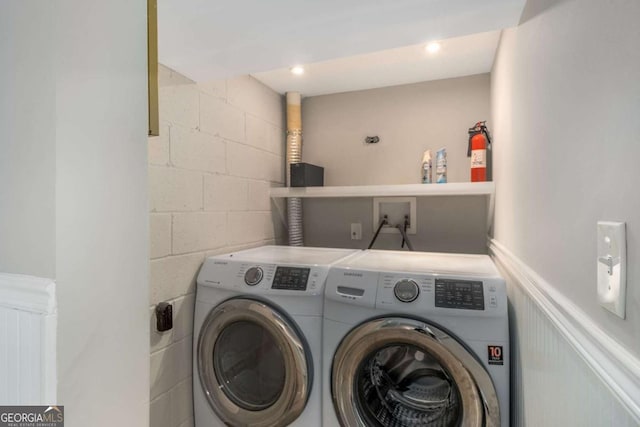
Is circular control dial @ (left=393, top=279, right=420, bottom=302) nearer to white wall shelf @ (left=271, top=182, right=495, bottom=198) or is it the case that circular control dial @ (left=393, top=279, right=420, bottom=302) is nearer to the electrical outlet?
white wall shelf @ (left=271, top=182, right=495, bottom=198)

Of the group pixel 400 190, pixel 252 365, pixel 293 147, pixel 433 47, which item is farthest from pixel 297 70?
pixel 252 365

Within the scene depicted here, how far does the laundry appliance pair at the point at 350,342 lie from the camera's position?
1.06m

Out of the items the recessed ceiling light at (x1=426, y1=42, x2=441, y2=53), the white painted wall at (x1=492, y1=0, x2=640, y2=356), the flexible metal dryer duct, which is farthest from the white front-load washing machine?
the recessed ceiling light at (x1=426, y1=42, x2=441, y2=53)

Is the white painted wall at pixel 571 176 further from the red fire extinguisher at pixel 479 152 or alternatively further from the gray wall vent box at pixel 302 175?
the gray wall vent box at pixel 302 175

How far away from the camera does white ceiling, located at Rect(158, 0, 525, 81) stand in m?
1.02

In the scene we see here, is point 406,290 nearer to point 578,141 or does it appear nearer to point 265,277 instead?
point 265,277

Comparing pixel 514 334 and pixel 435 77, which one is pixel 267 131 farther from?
pixel 514 334

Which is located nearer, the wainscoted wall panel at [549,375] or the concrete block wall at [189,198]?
the wainscoted wall panel at [549,375]

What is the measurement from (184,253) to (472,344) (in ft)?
4.26

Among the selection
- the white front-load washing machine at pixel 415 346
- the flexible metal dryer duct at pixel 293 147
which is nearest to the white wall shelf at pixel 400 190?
the flexible metal dryer duct at pixel 293 147

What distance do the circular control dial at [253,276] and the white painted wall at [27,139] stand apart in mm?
820

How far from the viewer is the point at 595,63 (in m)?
0.52

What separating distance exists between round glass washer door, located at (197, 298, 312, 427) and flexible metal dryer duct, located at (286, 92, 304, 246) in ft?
3.02

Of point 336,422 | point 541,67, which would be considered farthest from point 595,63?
point 336,422
